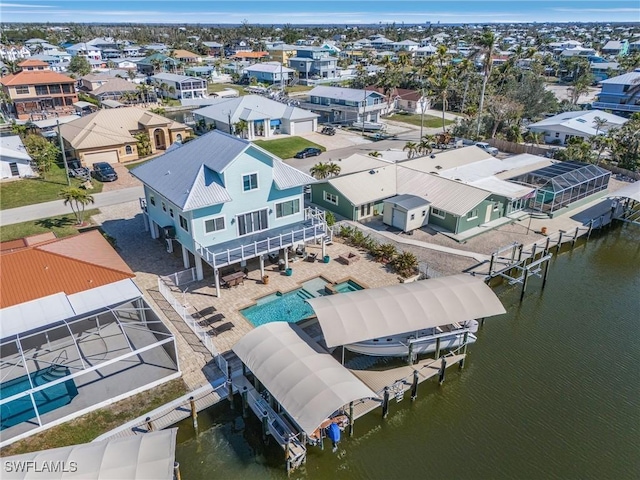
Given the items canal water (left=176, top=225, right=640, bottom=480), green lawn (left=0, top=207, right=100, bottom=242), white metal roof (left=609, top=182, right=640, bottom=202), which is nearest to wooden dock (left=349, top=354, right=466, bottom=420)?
canal water (left=176, top=225, right=640, bottom=480)

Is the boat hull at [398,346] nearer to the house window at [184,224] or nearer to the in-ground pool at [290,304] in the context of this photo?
the in-ground pool at [290,304]

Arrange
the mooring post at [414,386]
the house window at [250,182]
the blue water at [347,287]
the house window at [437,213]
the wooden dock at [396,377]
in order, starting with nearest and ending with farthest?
1. the wooden dock at [396,377]
2. the mooring post at [414,386]
3. the house window at [250,182]
4. the blue water at [347,287]
5. the house window at [437,213]

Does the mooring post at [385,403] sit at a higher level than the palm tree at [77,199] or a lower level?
lower

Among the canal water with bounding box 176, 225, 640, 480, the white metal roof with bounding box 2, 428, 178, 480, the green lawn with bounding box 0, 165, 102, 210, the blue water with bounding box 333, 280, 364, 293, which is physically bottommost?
the canal water with bounding box 176, 225, 640, 480

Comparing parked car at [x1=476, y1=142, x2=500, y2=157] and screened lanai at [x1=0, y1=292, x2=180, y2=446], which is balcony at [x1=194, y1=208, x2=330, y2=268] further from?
parked car at [x1=476, y1=142, x2=500, y2=157]

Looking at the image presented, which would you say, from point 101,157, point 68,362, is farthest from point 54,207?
point 68,362

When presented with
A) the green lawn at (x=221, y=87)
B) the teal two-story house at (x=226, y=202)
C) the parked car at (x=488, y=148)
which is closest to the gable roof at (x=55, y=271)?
the teal two-story house at (x=226, y=202)

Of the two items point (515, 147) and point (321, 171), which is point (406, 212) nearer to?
point (321, 171)
